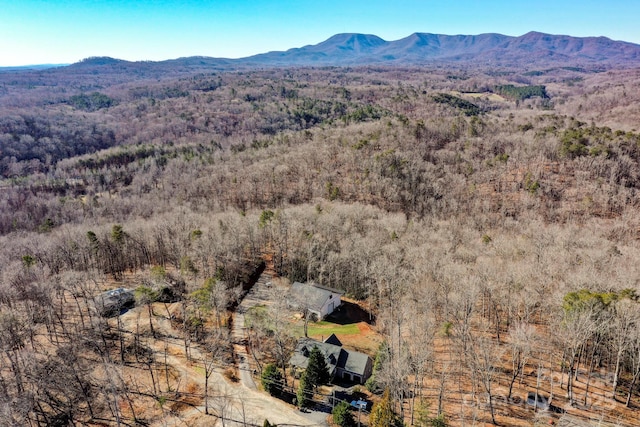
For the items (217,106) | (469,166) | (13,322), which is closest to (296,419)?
(13,322)

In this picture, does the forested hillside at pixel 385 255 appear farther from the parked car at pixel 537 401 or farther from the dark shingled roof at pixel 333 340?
the dark shingled roof at pixel 333 340

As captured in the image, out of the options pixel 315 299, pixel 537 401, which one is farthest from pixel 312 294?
pixel 537 401

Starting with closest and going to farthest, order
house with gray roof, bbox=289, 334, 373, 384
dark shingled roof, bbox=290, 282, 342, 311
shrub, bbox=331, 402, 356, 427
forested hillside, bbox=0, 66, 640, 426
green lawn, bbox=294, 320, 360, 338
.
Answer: shrub, bbox=331, 402, 356, 427 < forested hillside, bbox=0, 66, 640, 426 < house with gray roof, bbox=289, 334, 373, 384 < green lawn, bbox=294, 320, 360, 338 < dark shingled roof, bbox=290, 282, 342, 311

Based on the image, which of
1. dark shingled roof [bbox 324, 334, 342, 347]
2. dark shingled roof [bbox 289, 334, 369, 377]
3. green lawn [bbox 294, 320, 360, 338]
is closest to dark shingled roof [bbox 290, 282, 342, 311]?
green lawn [bbox 294, 320, 360, 338]

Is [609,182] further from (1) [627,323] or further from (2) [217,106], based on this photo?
(2) [217,106]

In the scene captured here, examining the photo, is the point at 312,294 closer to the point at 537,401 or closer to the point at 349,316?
the point at 349,316

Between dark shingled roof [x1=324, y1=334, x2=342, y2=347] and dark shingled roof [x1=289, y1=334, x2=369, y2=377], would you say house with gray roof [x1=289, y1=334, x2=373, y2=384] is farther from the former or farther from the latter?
dark shingled roof [x1=324, y1=334, x2=342, y2=347]
